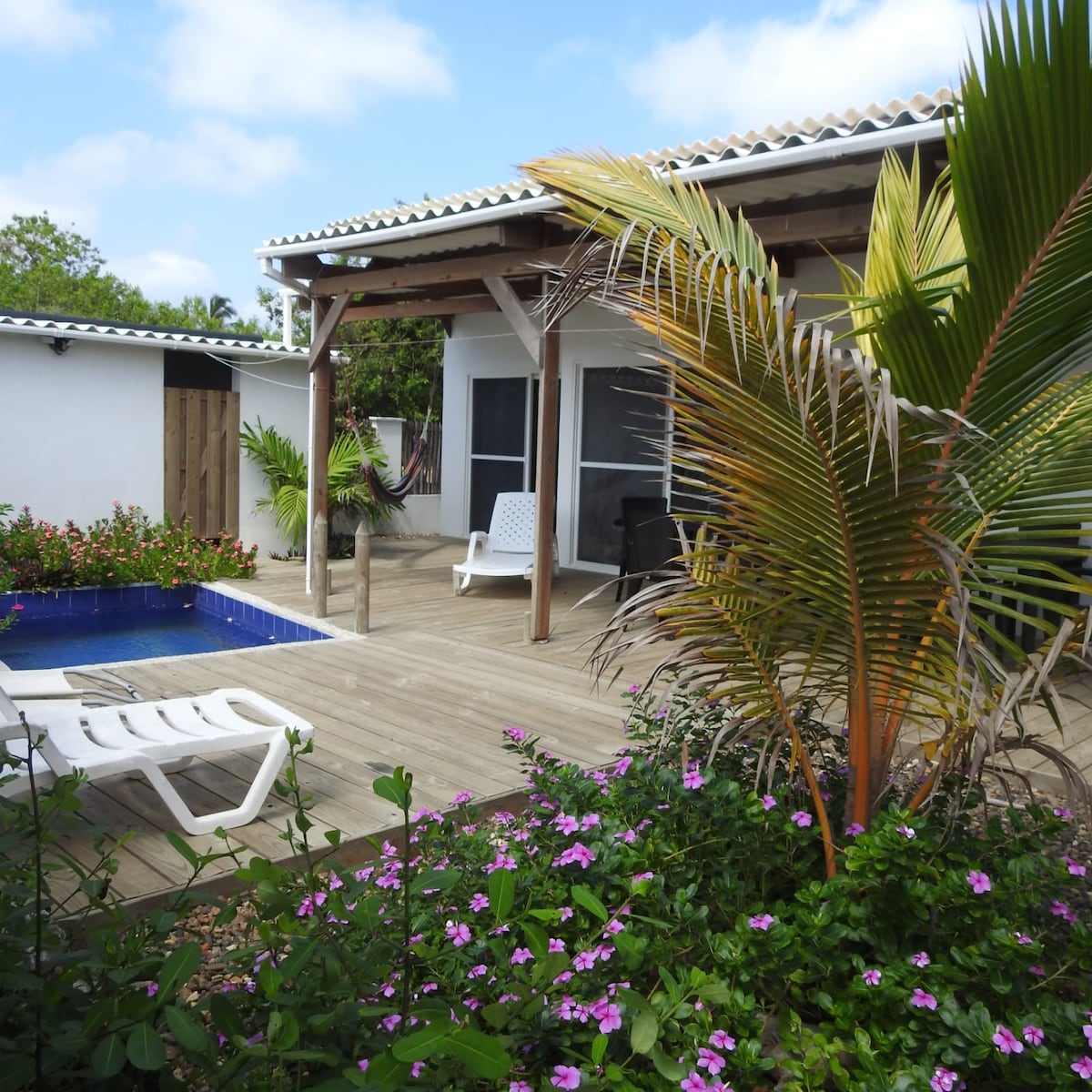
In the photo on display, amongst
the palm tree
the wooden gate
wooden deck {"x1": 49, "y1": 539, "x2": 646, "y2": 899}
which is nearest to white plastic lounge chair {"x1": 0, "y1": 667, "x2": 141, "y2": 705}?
wooden deck {"x1": 49, "y1": 539, "x2": 646, "y2": 899}

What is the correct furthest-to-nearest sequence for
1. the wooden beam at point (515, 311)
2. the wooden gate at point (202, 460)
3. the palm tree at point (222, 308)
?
the palm tree at point (222, 308)
the wooden gate at point (202, 460)
the wooden beam at point (515, 311)

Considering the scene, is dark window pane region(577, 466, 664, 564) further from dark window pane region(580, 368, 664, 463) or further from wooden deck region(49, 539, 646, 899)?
wooden deck region(49, 539, 646, 899)

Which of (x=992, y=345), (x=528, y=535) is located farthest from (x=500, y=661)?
(x=992, y=345)

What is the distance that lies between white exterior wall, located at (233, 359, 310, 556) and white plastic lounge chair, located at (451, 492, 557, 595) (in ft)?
9.53

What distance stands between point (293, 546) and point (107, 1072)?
973 centimetres

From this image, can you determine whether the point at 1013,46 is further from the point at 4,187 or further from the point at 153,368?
the point at 4,187

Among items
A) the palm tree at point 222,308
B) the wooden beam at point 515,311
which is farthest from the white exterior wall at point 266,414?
the palm tree at point 222,308

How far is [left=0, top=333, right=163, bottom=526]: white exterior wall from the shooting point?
8.99m

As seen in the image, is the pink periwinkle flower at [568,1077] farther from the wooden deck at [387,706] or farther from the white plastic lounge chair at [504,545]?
the white plastic lounge chair at [504,545]

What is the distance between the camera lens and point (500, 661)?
580cm

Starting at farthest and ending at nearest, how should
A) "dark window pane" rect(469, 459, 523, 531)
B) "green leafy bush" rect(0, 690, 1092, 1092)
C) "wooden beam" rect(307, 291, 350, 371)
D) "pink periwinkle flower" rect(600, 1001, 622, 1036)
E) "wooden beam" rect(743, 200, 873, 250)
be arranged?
"dark window pane" rect(469, 459, 523, 531) → "wooden beam" rect(307, 291, 350, 371) → "wooden beam" rect(743, 200, 873, 250) → "pink periwinkle flower" rect(600, 1001, 622, 1036) → "green leafy bush" rect(0, 690, 1092, 1092)

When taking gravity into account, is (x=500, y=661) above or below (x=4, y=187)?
below

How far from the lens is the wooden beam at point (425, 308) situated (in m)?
7.93

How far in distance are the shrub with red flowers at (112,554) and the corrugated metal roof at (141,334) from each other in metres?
1.57
